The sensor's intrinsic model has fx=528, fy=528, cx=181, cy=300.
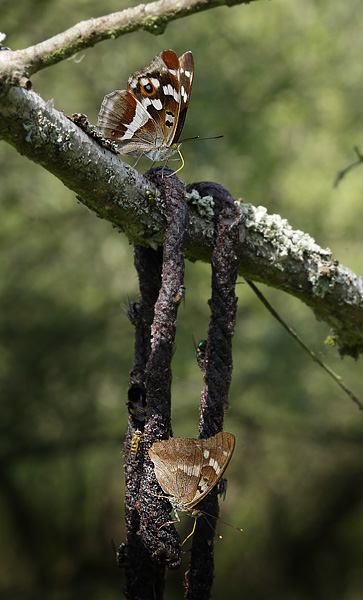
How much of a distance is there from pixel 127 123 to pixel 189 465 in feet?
3.14

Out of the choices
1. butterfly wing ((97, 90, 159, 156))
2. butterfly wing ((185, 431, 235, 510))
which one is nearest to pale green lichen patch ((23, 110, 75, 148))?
butterfly wing ((97, 90, 159, 156))

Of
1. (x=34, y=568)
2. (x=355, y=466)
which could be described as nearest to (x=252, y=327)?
(x=355, y=466)

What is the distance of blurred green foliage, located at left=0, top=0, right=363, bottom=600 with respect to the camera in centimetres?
521

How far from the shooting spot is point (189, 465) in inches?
45.4

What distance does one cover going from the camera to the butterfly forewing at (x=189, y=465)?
114cm

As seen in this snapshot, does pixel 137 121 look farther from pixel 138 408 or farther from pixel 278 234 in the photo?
pixel 138 408

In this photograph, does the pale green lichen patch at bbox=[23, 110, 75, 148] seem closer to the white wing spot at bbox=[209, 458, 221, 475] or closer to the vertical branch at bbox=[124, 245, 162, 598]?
the vertical branch at bbox=[124, 245, 162, 598]

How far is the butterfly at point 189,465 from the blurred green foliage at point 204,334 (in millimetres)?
3954

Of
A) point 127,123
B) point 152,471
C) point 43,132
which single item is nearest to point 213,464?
point 152,471

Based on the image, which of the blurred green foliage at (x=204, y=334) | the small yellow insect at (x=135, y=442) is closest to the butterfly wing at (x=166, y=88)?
the small yellow insect at (x=135, y=442)

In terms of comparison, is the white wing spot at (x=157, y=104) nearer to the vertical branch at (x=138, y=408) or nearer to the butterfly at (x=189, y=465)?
the vertical branch at (x=138, y=408)

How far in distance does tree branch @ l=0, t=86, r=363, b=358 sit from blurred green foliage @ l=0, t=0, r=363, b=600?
10.3ft

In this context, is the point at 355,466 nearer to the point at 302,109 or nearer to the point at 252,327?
the point at 252,327

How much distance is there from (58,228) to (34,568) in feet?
13.1
